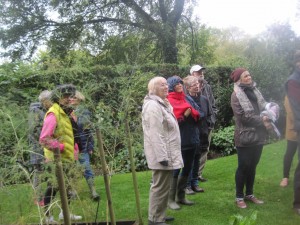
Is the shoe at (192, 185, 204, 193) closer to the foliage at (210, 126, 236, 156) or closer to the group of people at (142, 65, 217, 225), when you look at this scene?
the group of people at (142, 65, 217, 225)

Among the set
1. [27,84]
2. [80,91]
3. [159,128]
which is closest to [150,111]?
[159,128]

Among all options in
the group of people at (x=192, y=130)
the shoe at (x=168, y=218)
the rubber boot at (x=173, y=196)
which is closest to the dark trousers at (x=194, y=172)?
the group of people at (x=192, y=130)

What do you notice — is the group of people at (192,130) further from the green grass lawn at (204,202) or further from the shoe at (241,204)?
the green grass lawn at (204,202)

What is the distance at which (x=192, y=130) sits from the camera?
5.22 metres

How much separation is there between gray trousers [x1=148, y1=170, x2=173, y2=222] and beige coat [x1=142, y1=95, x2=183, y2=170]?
13cm

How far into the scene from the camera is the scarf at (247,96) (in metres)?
4.99

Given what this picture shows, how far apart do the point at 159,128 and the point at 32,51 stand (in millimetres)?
13924

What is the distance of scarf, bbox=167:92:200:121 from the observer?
5.13 m

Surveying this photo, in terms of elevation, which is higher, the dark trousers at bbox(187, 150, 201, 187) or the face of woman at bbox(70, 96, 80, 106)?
the face of woman at bbox(70, 96, 80, 106)

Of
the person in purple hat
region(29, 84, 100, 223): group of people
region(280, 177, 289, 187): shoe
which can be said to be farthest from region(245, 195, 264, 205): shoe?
region(29, 84, 100, 223): group of people

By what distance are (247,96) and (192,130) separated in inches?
33.9

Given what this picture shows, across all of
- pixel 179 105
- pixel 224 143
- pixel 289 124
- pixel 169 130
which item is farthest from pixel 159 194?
pixel 224 143

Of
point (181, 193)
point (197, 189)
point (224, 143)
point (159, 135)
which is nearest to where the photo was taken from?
point (159, 135)

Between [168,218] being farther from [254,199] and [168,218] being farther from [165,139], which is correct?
[254,199]
